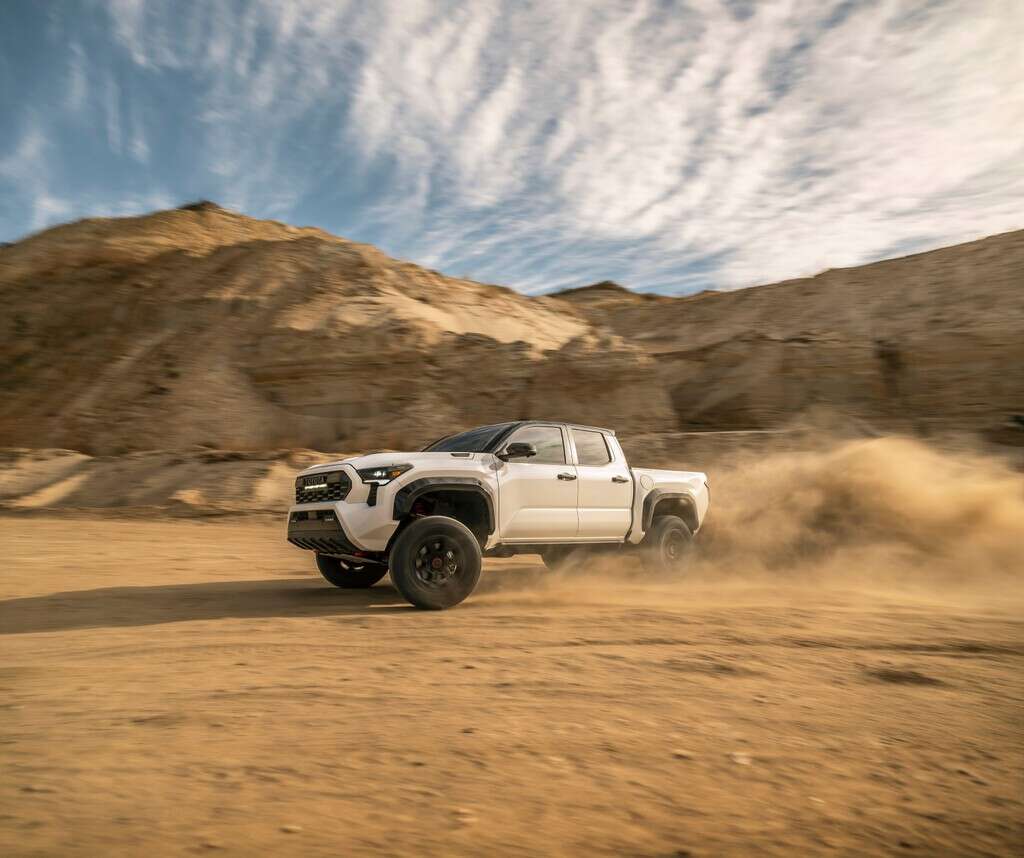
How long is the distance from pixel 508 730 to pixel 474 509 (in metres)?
3.66

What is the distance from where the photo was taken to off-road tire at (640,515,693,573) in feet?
27.9

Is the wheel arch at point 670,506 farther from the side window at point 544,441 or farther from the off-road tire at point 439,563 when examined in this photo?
the off-road tire at point 439,563

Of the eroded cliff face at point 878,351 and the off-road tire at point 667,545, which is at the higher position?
the eroded cliff face at point 878,351

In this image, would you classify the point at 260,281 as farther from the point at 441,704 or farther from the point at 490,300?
the point at 441,704

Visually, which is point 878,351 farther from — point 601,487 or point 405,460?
point 405,460

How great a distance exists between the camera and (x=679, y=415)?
27.3 metres

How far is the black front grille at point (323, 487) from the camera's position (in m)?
6.73

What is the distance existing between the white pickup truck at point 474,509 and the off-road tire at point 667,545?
13 millimetres

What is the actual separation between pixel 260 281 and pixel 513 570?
21.1 metres

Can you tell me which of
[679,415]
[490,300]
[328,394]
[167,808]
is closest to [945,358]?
[679,415]

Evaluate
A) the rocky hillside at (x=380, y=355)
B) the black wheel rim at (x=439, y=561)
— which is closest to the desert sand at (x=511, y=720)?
the black wheel rim at (x=439, y=561)

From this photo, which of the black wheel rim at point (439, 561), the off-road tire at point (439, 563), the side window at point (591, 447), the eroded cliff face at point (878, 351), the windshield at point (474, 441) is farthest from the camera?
the eroded cliff face at point (878, 351)

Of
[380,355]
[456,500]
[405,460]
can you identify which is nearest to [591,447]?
[456,500]

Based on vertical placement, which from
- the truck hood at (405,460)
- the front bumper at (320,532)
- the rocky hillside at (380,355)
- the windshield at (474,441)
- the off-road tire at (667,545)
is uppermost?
the rocky hillside at (380,355)
